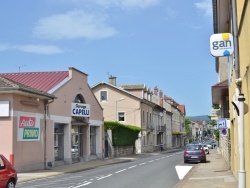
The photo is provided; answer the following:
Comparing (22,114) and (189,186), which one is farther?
(22,114)

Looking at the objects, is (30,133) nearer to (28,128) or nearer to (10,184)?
(28,128)

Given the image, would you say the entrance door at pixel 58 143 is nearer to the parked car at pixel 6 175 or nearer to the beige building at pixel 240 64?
the beige building at pixel 240 64

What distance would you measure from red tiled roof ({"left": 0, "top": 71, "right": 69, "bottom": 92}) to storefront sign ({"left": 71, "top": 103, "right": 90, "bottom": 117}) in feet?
8.55

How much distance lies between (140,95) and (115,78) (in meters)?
4.83

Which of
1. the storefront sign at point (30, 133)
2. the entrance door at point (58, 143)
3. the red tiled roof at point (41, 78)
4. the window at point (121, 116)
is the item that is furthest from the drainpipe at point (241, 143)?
the window at point (121, 116)

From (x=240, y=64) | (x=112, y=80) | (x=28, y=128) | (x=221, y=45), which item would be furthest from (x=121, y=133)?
(x=221, y=45)

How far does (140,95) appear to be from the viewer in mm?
65250

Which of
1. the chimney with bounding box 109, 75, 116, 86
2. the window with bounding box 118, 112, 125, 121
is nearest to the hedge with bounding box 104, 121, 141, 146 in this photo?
the window with bounding box 118, 112, 125, 121

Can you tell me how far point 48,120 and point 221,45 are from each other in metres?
22.1

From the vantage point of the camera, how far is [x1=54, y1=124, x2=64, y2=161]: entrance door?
31.9 metres

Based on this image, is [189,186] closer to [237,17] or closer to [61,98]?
[237,17]

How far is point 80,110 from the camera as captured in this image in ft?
116

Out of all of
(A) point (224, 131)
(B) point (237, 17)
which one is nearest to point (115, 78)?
(A) point (224, 131)

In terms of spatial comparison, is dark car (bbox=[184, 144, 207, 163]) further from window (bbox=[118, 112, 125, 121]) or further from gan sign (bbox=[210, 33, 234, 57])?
window (bbox=[118, 112, 125, 121])
